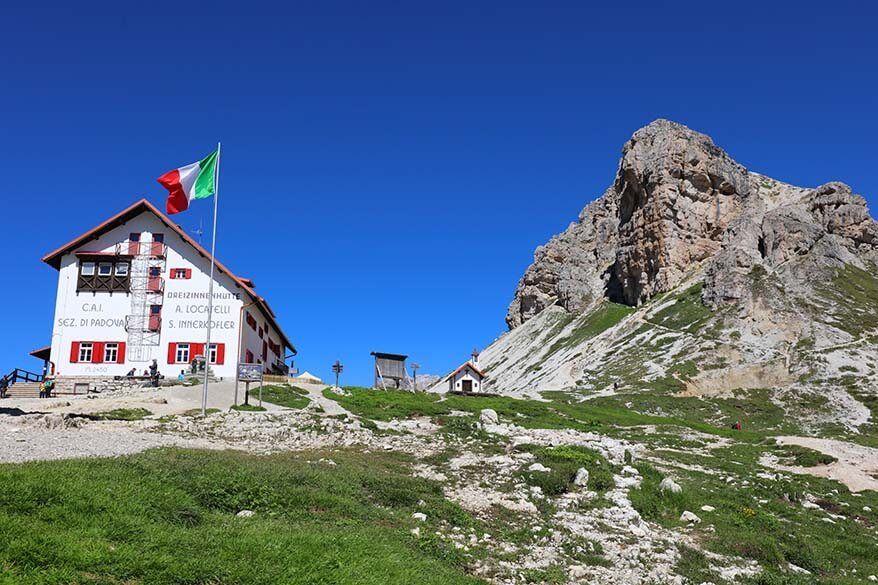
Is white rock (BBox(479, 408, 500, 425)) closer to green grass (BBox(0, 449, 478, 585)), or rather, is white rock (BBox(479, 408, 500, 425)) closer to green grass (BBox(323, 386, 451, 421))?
green grass (BBox(323, 386, 451, 421))

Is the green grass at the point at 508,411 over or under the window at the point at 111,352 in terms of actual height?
under

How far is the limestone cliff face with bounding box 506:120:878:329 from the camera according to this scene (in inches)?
4163

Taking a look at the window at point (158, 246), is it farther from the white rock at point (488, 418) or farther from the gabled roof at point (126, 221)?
the white rock at point (488, 418)

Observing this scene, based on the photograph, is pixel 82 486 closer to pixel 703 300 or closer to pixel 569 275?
pixel 703 300

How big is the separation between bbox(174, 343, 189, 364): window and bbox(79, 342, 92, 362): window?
23.4ft

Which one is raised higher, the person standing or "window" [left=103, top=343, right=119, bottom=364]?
"window" [left=103, top=343, right=119, bottom=364]

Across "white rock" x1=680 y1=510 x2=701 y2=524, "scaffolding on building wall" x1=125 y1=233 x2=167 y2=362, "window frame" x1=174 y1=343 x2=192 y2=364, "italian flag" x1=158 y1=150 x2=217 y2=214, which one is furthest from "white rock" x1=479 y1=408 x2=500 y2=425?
"scaffolding on building wall" x1=125 y1=233 x2=167 y2=362

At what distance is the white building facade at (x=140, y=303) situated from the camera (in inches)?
2210

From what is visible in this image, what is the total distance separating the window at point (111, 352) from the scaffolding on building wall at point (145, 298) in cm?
100

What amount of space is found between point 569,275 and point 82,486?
5885 inches

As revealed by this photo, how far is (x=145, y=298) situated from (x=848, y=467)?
5255 centimetres

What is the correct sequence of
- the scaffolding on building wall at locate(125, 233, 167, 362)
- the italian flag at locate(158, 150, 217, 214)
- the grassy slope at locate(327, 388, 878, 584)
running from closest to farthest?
the grassy slope at locate(327, 388, 878, 584) < the italian flag at locate(158, 150, 217, 214) < the scaffolding on building wall at locate(125, 233, 167, 362)

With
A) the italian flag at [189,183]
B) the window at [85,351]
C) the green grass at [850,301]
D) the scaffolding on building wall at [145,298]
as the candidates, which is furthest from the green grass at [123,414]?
the green grass at [850,301]

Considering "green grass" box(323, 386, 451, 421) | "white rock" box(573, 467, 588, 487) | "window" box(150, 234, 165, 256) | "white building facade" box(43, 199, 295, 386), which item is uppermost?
"window" box(150, 234, 165, 256)
